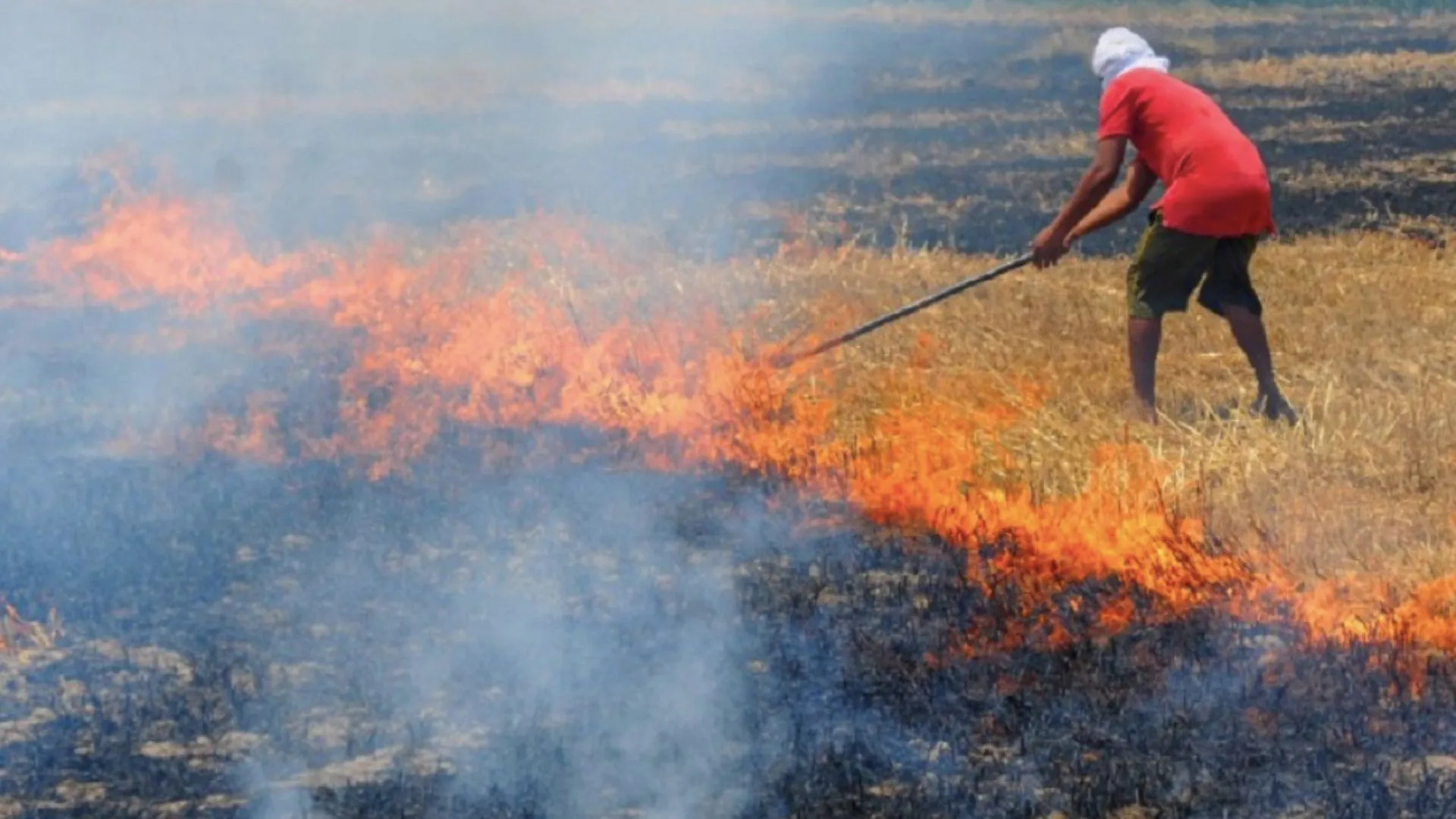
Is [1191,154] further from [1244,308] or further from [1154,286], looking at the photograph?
[1244,308]

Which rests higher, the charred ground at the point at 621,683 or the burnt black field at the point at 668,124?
the charred ground at the point at 621,683

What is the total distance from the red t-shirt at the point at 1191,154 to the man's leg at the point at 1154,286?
0.07 m

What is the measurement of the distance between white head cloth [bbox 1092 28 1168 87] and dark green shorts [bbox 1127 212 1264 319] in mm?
542

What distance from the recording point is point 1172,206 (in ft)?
23.9

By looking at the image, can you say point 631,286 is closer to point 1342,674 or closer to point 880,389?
point 880,389

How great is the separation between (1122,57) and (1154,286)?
0.85m

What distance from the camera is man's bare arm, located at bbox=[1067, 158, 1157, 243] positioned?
7414 mm

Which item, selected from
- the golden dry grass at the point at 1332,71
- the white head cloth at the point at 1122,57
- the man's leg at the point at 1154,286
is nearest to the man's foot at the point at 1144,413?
the man's leg at the point at 1154,286

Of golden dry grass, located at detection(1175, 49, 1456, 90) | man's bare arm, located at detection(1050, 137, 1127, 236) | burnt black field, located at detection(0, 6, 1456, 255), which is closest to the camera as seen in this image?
man's bare arm, located at detection(1050, 137, 1127, 236)

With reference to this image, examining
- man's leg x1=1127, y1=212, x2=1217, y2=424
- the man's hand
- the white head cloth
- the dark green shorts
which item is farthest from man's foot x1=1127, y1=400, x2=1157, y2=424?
the white head cloth

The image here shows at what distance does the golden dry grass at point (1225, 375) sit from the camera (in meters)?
6.13

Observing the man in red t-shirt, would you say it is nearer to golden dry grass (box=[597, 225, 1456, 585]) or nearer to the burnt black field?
golden dry grass (box=[597, 225, 1456, 585])

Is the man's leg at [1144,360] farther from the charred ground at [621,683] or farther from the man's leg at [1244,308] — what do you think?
the charred ground at [621,683]

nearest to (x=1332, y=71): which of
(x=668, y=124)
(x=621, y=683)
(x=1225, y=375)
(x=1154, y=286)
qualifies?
(x=668, y=124)
